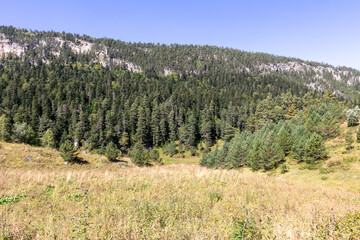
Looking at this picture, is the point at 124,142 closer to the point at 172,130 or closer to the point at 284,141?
the point at 172,130

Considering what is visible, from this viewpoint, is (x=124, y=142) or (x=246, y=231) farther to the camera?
(x=124, y=142)

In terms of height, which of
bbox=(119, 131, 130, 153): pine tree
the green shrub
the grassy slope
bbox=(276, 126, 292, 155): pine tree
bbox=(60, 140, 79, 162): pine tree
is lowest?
bbox=(119, 131, 130, 153): pine tree

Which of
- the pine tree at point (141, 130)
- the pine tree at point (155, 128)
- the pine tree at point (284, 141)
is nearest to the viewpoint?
the pine tree at point (284, 141)

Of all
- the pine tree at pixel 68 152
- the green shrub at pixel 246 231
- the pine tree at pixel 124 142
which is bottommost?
the pine tree at pixel 124 142

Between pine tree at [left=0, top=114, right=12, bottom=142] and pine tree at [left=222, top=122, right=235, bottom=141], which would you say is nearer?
pine tree at [left=0, top=114, right=12, bottom=142]

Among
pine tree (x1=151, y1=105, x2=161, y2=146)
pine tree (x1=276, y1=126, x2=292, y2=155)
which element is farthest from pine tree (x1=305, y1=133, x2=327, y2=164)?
pine tree (x1=151, y1=105, x2=161, y2=146)

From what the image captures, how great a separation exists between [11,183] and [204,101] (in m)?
118

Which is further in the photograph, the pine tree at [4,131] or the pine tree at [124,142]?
the pine tree at [124,142]

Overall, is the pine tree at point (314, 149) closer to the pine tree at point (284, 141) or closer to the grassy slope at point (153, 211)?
the pine tree at point (284, 141)

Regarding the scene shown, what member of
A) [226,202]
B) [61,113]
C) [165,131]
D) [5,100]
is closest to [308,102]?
[165,131]

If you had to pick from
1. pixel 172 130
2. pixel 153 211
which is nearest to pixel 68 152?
pixel 153 211

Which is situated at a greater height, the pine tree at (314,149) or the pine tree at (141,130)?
the pine tree at (314,149)

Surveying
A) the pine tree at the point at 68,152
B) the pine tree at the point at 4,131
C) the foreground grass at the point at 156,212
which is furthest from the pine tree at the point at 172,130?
the foreground grass at the point at 156,212

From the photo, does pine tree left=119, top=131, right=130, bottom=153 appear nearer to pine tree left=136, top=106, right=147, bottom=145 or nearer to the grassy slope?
pine tree left=136, top=106, right=147, bottom=145
